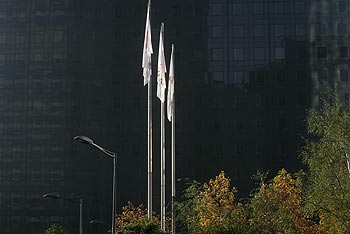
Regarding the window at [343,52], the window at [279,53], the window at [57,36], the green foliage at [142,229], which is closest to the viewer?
the green foliage at [142,229]

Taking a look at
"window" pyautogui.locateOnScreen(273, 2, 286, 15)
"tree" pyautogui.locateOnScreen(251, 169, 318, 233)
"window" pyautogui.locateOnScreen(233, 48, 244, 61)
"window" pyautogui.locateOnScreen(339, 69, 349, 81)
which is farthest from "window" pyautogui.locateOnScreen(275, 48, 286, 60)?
"tree" pyautogui.locateOnScreen(251, 169, 318, 233)

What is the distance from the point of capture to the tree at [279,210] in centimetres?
5075

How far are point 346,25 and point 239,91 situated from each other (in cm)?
1861

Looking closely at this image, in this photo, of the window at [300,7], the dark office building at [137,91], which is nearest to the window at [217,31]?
the dark office building at [137,91]

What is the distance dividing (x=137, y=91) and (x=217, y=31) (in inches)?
599

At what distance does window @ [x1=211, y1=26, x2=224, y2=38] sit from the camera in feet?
369

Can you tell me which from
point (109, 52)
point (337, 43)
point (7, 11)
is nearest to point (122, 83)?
point (109, 52)

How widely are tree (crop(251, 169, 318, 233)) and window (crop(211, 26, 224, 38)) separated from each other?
52.1 m

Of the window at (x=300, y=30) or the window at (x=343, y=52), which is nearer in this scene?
→ the window at (x=343, y=52)

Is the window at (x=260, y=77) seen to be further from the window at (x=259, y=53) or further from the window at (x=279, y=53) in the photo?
the window at (x=279, y=53)

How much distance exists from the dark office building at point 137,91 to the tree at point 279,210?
4872 cm

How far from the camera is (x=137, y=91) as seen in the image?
114250mm

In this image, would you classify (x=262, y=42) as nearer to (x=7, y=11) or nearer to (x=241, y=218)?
(x=7, y=11)

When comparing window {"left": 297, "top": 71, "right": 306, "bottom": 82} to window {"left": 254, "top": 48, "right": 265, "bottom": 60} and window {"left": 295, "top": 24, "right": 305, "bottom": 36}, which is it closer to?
window {"left": 295, "top": 24, "right": 305, "bottom": 36}
